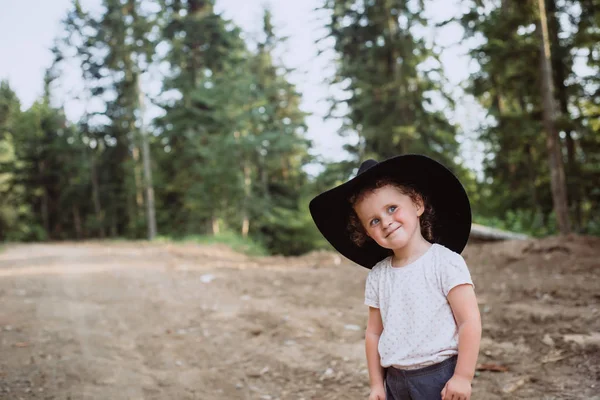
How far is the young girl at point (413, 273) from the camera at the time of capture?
1939 mm

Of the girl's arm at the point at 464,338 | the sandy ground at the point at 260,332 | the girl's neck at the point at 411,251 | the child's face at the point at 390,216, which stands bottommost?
the sandy ground at the point at 260,332

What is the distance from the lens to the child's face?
2.04 meters

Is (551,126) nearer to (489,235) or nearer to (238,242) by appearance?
(489,235)

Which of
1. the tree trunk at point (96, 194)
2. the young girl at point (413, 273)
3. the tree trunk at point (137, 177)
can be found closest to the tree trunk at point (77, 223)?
the tree trunk at point (96, 194)

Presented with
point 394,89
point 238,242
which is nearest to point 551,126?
point 394,89

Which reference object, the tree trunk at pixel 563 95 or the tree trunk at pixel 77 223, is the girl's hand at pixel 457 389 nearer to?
the tree trunk at pixel 563 95

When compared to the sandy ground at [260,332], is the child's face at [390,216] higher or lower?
higher

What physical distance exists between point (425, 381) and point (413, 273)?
466mm

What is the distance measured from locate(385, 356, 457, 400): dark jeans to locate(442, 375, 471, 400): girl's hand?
0.08 meters

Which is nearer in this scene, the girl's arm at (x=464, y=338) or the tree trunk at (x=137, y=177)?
the girl's arm at (x=464, y=338)

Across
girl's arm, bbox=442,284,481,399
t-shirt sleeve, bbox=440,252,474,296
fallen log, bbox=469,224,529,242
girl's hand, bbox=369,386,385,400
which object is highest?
t-shirt sleeve, bbox=440,252,474,296

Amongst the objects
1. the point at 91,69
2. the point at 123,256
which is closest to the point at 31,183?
the point at 91,69

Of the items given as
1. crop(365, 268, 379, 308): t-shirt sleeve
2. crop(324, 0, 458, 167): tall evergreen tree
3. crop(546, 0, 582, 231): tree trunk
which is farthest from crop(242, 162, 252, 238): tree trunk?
crop(365, 268, 379, 308): t-shirt sleeve

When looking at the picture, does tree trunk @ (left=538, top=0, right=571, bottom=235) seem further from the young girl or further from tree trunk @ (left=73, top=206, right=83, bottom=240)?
tree trunk @ (left=73, top=206, right=83, bottom=240)
